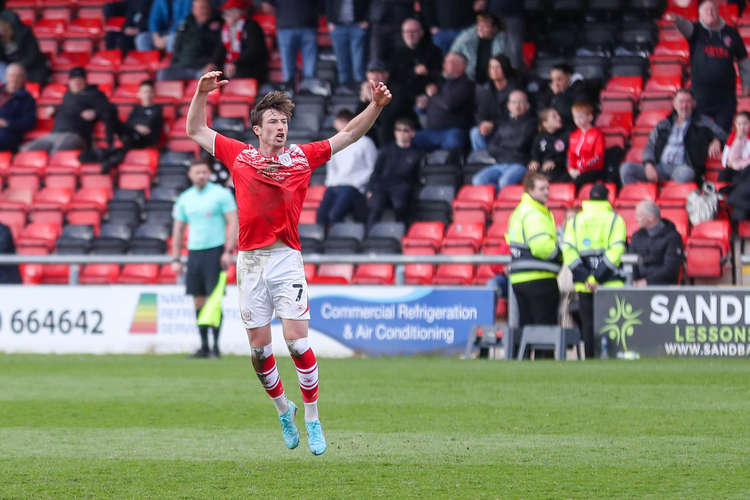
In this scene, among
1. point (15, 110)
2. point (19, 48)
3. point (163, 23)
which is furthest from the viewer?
point (163, 23)

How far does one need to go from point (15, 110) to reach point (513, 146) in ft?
29.1

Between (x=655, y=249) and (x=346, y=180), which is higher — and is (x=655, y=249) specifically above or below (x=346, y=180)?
below

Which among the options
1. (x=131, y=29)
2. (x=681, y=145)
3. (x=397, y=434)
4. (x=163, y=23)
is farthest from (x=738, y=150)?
(x=131, y=29)

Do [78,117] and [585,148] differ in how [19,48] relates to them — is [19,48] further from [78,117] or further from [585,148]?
[585,148]

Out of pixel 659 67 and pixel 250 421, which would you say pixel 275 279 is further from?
pixel 659 67

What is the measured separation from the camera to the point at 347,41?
2042 centimetres

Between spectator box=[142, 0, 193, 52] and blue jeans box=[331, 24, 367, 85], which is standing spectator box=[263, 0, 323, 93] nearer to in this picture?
blue jeans box=[331, 24, 367, 85]

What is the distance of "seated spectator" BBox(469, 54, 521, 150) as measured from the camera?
1808cm

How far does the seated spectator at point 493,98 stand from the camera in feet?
59.3

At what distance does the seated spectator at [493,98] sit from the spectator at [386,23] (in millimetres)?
1892

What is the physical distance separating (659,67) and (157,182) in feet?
26.3

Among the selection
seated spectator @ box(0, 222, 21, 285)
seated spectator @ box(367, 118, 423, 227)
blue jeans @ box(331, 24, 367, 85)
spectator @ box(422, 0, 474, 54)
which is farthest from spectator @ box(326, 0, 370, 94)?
seated spectator @ box(0, 222, 21, 285)

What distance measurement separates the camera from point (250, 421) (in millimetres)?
9008

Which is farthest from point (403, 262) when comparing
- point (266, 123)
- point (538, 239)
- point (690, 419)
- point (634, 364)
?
Result: point (266, 123)
